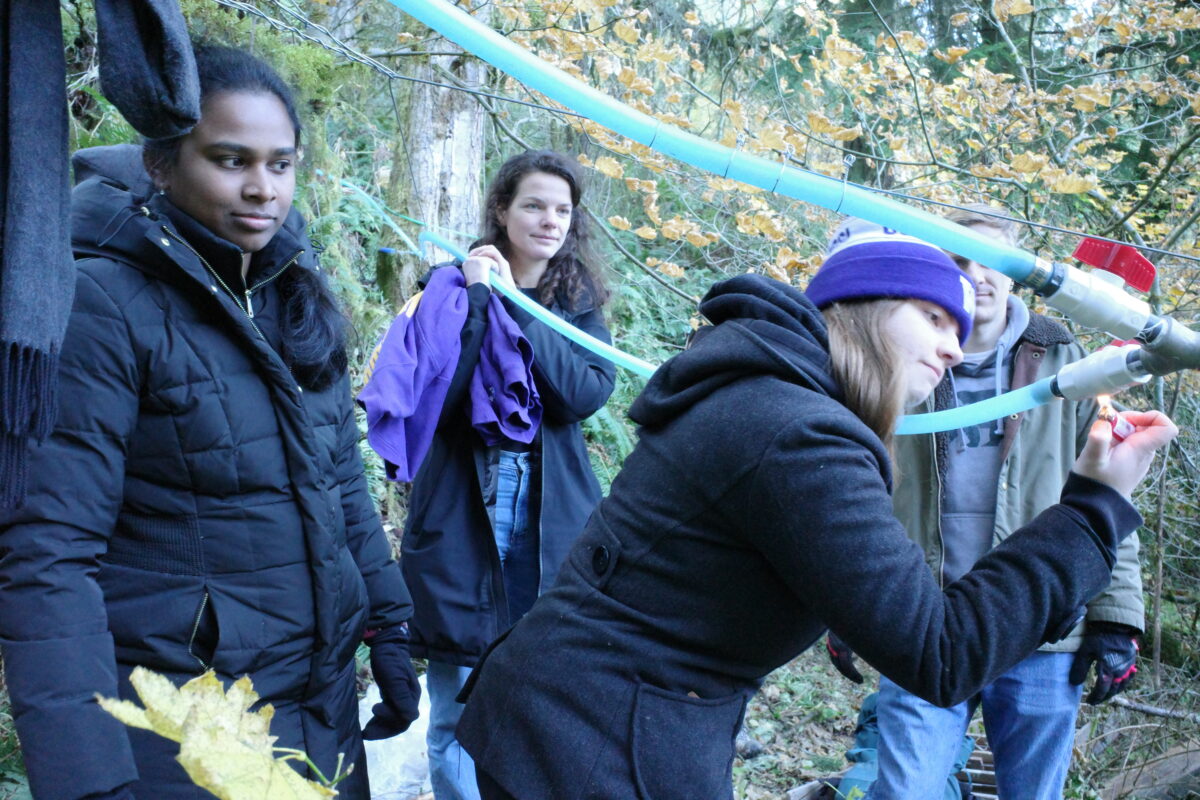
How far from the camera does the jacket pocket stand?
61.8 inches

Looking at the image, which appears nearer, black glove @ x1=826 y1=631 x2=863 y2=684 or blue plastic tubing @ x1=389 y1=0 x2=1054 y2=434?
blue plastic tubing @ x1=389 y1=0 x2=1054 y2=434

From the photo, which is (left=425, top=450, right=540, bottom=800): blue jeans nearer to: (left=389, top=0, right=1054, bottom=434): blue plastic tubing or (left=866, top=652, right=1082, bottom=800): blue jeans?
(left=866, top=652, right=1082, bottom=800): blue jeans

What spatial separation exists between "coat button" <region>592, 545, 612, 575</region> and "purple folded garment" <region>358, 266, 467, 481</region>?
131 centimetres

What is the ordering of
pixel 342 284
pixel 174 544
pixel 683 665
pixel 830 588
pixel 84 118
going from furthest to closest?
A: pixel 342 284 → pixel 84 118 → pixel 174 544 → pixel 683 665 → pixel 830 588

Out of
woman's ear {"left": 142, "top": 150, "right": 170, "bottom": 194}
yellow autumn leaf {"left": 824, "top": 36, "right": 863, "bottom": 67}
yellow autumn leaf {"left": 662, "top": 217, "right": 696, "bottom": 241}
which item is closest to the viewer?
woman's ear {"left": 142, "top": 150, "right": 170, "bottom": 194}

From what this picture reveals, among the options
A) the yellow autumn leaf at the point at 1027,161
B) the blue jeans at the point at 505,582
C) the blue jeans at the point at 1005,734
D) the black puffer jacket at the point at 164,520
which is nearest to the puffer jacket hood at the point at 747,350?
the black puffer jacket at the point at 164,520

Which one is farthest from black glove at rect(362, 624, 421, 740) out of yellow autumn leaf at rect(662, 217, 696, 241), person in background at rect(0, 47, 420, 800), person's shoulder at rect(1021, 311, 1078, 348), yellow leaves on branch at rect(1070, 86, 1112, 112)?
yellow leaves on branch at rect(1070, 86, 1112, 112)

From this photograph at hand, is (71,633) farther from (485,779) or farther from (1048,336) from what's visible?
(1048,336)

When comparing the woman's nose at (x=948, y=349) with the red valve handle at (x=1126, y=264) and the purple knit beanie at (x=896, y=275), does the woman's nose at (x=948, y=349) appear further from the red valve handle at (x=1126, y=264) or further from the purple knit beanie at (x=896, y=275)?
the red valve handle at (x=1126, y=264)

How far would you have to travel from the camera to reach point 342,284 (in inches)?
211

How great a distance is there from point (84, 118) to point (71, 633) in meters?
3.42

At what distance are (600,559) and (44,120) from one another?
106 centimetres

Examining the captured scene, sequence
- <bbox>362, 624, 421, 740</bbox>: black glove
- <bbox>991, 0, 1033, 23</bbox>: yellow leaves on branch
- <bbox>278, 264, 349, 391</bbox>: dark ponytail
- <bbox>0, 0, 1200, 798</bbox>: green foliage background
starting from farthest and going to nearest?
<bbox>991, 0, 1033, 23</bbox>: yellow leaves on branch < <bbox>0, 0, 1200, 798</bbox>: green foliage background < <bbox>362, 624, 421, 740</bbox>: black glove < <bbox>278, 264, 349, 391</bbox>: dark ponytail

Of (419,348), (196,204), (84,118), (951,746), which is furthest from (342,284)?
(951,746)
